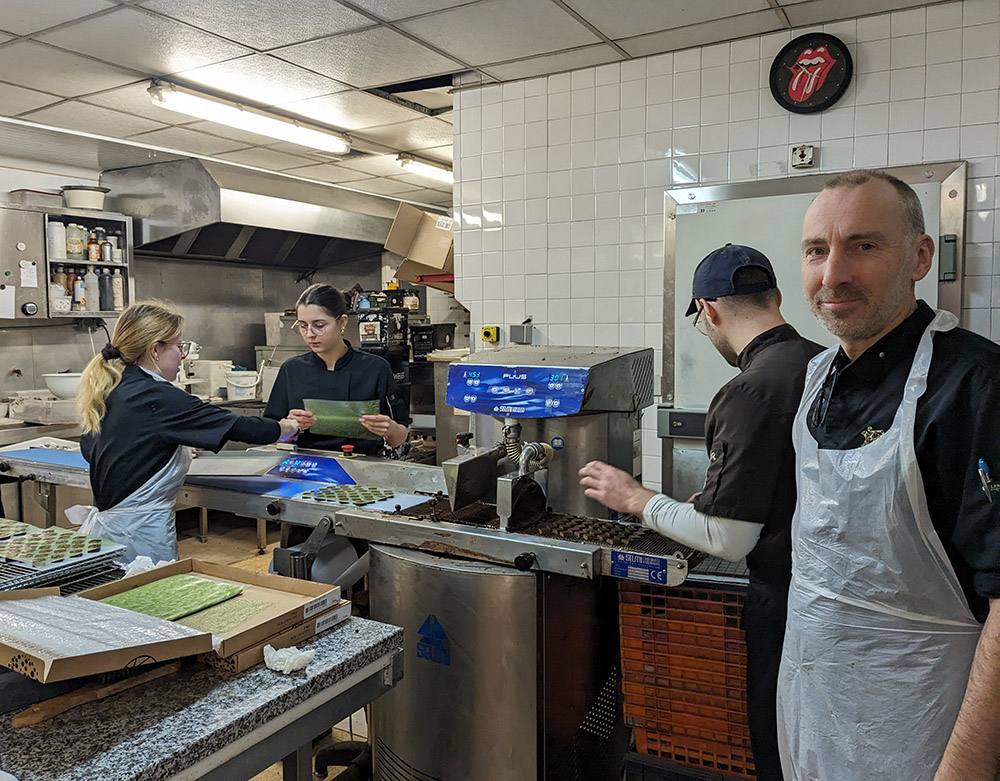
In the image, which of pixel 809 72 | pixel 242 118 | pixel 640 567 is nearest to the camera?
pixel 640 567

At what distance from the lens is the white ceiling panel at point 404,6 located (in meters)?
3.03

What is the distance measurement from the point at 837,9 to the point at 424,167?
3.58 metres

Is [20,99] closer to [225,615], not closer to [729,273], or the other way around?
[225,615]

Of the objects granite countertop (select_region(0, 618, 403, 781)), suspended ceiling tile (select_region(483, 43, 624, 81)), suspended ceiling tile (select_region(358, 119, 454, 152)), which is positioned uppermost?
suspended ceiling tile (select_region(358, 119, 454, 152))

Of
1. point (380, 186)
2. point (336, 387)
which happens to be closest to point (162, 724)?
point (336, 387)

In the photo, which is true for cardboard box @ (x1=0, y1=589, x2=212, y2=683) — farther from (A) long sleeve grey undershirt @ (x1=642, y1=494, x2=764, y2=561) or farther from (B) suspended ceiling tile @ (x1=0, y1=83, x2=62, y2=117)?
(B) suspended ceiling tile @ (x1=0, y1=83, x2=62, y2=117)

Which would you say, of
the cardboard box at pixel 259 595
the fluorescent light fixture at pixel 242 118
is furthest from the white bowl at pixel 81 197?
the cardboard box at pixel 259 595

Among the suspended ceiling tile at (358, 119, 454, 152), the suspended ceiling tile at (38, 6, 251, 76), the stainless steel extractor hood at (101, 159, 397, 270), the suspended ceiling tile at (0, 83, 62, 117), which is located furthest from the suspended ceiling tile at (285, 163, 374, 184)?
the suspended ceiling tile at (38, 6, 251, 76)

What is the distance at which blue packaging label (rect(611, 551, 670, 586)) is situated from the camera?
5.81ft

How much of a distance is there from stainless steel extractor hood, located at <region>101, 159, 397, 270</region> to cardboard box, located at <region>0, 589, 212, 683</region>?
4.68 m

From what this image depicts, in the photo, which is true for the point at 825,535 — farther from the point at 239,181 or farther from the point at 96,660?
the point at 239,181

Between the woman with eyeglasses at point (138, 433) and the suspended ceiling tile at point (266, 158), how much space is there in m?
3.47

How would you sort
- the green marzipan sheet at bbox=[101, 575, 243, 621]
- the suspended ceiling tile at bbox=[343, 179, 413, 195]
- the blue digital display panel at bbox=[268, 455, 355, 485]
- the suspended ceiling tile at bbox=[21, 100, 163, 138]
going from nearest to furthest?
1. the green marzipan sheet at bbox=[101, 575, 243, 621]
2. the blue digital display panel at bbox=[268, 455, 355, 485]
3. the suspended ceiling tile at bbox=[21, 100, 163, 138]
4. the suspended ceiling tile at bbox=[343, 179, 413, 195]

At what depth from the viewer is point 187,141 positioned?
5.34 m
